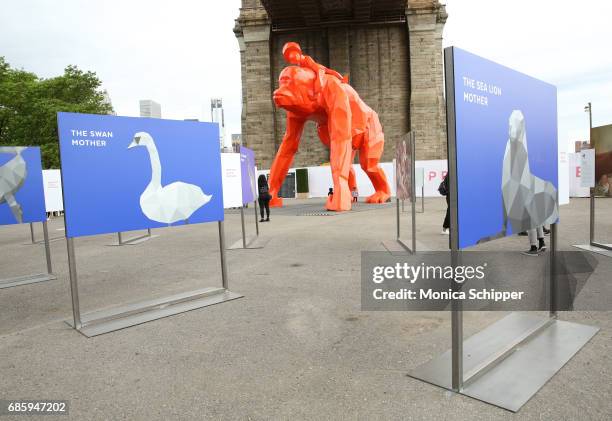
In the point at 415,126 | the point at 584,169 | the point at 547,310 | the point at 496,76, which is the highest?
the point at 415,126

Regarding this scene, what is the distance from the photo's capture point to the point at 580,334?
357 centimetres

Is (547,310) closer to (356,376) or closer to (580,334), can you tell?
(580,334)

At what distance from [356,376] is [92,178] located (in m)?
2.98

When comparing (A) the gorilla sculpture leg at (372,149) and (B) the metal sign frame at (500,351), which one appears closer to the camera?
(B) the metal sign frame at (500,351)

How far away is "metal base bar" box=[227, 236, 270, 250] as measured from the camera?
856cm

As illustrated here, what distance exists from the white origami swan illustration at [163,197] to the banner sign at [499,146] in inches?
125

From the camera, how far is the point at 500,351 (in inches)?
129

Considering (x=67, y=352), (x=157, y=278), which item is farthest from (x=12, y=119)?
(x=67, y=352)

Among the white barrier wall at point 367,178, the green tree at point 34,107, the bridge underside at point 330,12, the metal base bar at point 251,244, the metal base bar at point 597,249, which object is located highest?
the bridge underside at point 330,12

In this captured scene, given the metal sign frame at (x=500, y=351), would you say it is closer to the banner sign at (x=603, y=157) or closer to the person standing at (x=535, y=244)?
the person standing at (x=535, y=244)

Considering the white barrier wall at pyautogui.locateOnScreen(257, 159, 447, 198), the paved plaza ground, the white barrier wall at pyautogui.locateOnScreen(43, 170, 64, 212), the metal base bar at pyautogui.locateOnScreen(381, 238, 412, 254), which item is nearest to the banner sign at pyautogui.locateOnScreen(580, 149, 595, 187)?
the paved plaza ground

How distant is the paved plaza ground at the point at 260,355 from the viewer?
261 centimetres

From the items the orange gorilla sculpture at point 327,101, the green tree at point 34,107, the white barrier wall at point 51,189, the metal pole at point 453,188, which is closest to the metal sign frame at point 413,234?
the metal pole at point 453,188

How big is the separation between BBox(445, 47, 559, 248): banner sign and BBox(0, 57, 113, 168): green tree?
81.0ft
